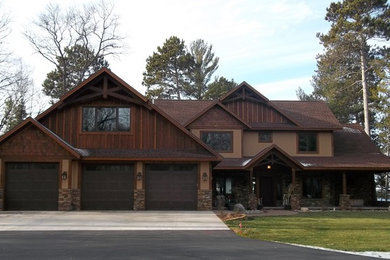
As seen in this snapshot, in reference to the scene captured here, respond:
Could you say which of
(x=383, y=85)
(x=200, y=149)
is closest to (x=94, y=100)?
(x=200, y=149)

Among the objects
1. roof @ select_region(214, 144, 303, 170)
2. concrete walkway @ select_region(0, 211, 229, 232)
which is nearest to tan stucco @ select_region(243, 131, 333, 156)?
roof @ select_region(214, 144, 303, 170)

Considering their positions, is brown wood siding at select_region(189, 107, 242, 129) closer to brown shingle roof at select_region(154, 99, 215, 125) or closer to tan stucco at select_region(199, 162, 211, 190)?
brown shingle roof at select_region(154, 99, 215, 125)

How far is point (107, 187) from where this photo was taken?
22.3 m

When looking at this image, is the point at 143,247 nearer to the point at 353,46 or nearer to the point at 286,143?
the point at 286,143

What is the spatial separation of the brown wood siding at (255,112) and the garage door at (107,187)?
31.1ft

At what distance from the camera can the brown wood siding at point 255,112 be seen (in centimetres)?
2919

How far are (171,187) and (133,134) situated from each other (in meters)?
3.12

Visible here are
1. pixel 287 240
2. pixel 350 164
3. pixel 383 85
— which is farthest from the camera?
pixel 383 85

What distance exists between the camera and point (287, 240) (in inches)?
496

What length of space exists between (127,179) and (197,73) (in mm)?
28454

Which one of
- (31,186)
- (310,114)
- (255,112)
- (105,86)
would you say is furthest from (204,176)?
(310,114)

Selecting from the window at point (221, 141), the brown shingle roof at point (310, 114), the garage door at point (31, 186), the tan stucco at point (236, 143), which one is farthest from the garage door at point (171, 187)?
the brown shingle roof at point (310, 114)

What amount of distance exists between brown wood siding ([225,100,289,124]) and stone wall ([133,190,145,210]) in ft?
31.0

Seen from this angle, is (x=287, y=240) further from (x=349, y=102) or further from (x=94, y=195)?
(x=349, y=102)
